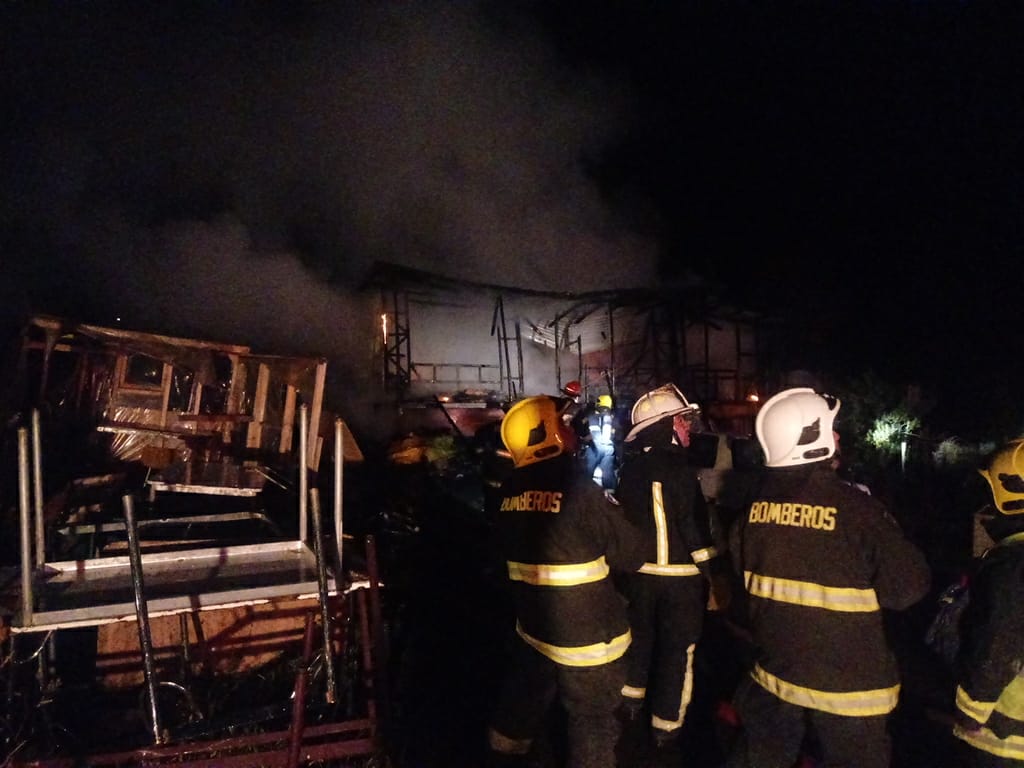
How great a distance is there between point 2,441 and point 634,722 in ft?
15.3

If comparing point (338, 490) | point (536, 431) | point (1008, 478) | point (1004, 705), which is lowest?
point (1004, 705)

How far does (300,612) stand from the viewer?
346 centimetres

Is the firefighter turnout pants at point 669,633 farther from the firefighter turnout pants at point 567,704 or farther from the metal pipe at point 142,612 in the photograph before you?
the metal pipe at point 142,612

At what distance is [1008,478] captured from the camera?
1.89 m

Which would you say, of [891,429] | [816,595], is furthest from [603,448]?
[891,429]

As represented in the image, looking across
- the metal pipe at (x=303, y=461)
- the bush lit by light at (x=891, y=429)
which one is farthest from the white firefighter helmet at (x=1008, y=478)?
the bush lit by light at (x=891, y=429)

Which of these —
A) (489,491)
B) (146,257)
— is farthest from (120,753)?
(146,257)

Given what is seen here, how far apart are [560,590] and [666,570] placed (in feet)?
2.72

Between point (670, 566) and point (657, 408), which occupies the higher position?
point (657, 408)

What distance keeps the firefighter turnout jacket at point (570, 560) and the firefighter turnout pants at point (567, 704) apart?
57mm

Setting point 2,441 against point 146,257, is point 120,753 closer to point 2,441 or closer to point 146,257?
point 2,441

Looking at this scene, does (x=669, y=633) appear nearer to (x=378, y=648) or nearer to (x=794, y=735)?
(x=794, y=735)

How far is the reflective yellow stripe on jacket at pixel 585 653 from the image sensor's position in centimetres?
227

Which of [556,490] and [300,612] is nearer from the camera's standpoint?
[556,490]
